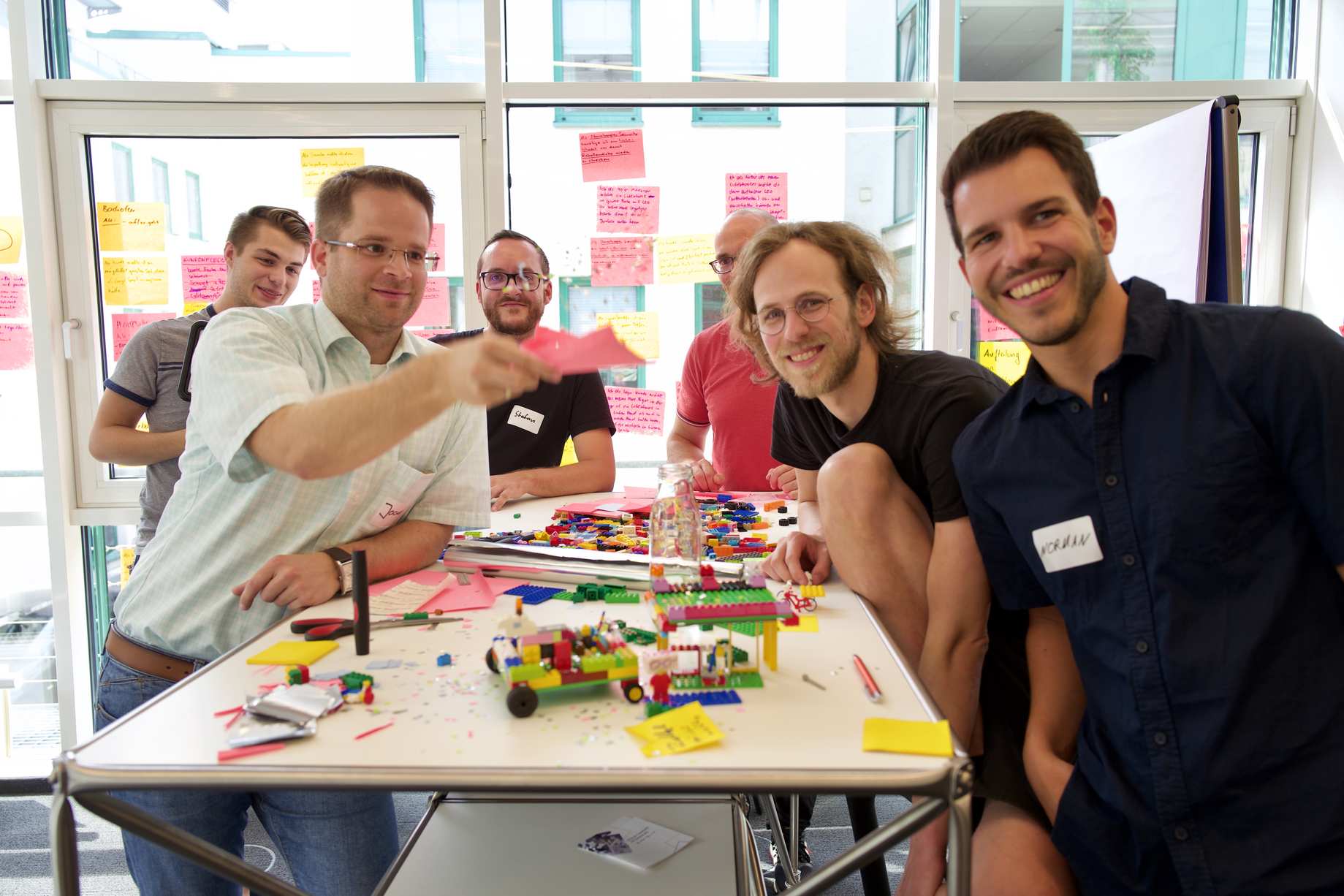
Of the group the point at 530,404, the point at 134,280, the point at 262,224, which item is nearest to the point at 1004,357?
the point at 530,404

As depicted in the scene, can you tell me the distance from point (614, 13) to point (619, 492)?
1.98 meters

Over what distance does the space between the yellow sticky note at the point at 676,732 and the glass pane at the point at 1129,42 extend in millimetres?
3208

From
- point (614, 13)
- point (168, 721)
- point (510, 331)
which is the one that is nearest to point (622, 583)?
point (168, 721)

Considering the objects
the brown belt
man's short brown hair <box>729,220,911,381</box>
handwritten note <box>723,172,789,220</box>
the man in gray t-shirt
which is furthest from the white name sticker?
the brown belt

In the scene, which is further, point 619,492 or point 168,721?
point 619,492

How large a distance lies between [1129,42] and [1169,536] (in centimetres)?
309

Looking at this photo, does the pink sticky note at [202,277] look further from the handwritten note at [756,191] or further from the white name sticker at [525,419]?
the handwritten note at [756,191]

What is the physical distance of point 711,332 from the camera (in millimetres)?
3355

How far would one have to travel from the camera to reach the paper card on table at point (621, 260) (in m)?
3.55

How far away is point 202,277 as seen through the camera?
337 centimetres

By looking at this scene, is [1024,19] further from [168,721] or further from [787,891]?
[168,721]

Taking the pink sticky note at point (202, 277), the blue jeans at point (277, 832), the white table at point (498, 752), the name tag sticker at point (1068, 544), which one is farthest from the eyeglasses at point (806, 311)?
the pink sticky note at point (202, 277)

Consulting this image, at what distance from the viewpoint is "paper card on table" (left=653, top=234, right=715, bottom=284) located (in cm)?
355

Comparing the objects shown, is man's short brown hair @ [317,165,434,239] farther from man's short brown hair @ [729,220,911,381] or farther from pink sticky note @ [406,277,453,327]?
pink sticky note @ [406,277,453,327]
